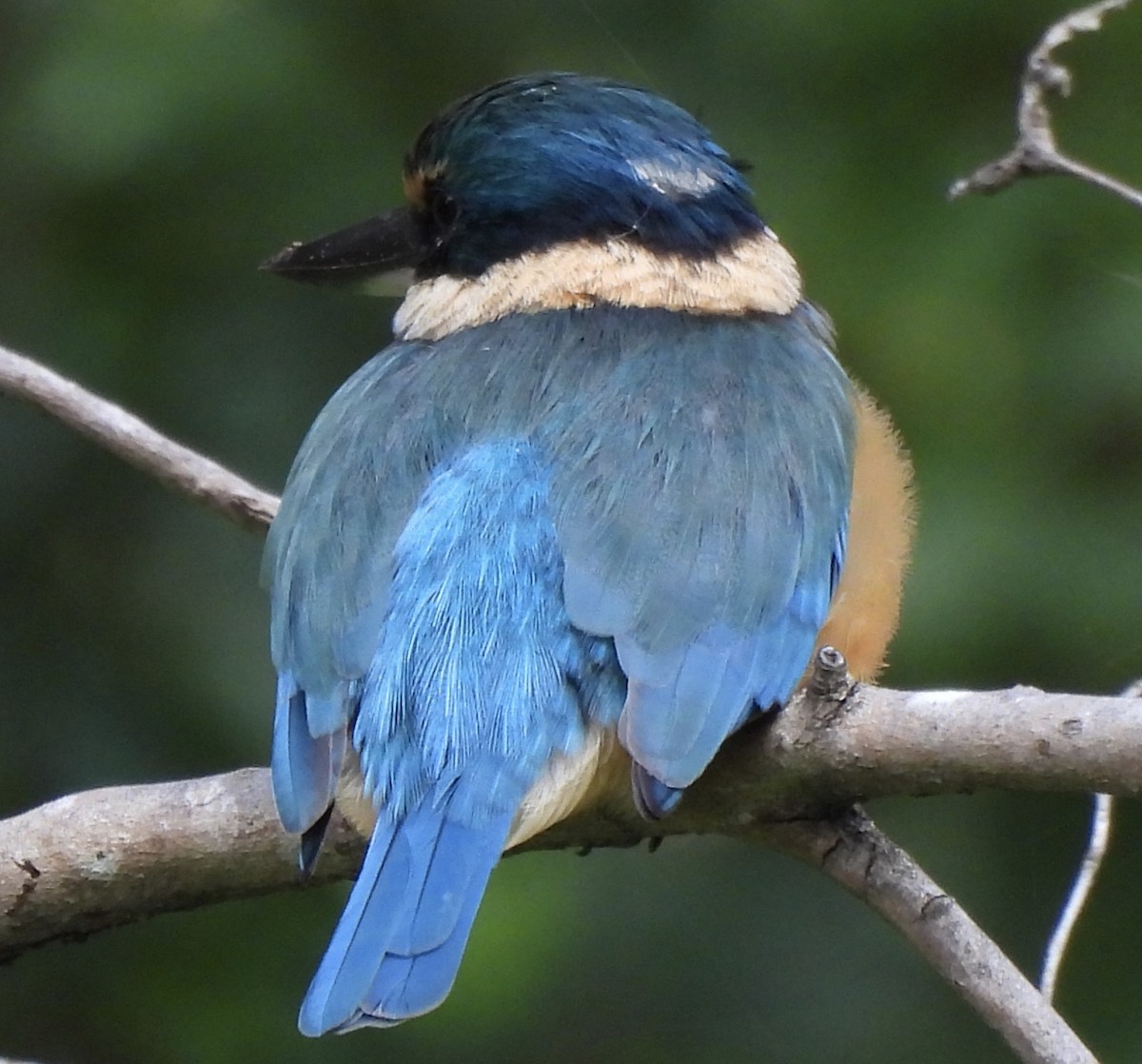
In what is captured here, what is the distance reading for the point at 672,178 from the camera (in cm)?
250

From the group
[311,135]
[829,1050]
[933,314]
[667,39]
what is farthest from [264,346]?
[829,1050]

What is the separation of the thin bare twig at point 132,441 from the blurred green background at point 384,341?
28.1 inches

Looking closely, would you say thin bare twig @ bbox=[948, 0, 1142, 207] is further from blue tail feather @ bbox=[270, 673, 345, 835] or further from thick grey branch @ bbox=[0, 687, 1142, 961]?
blue tail feather @ bbox=[270, 673, 345, 835]

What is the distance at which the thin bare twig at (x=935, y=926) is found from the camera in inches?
72.0

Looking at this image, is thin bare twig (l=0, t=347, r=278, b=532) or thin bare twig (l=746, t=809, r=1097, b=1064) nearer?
thin bare twig (l=746, t=809, r=1097, b=1064)

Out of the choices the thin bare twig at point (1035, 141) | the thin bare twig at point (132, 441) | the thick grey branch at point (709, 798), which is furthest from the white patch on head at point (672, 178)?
the thick grey branch at point (709, 798)

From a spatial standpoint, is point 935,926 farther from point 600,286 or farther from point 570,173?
point 570,173

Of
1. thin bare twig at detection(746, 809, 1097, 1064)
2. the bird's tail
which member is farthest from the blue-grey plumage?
thin bare twig at detection(746, 809, 1097, 1064)

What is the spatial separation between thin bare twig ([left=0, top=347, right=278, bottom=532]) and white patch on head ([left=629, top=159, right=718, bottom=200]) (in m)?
0.61

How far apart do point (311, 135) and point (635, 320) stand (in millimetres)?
1250

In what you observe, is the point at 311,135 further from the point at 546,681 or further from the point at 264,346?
the point at 546,681

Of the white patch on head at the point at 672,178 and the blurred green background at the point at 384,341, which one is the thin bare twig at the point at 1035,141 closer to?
the white patch on head at the point at 672,178

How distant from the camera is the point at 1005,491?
324 centimetres

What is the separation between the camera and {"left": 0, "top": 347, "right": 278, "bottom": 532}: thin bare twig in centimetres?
253
